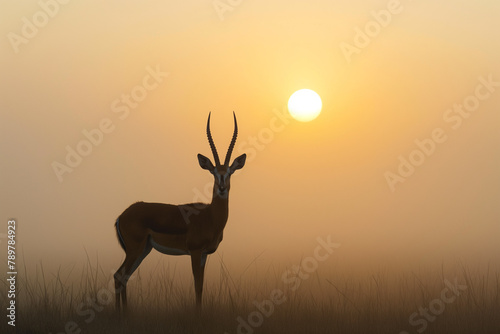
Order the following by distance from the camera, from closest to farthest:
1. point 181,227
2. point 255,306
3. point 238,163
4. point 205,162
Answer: point 255,306, point 205,162, point 181,227, point 238,163

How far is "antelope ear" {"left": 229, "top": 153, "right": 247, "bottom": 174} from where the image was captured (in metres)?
10.3

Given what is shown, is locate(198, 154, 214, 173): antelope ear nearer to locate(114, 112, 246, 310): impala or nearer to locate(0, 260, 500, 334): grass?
locate(114, 112, 246, 310): impala

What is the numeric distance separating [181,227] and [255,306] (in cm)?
184

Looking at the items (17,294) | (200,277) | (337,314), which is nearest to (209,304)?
(200,277)

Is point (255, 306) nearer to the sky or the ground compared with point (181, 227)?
nearer to the ground

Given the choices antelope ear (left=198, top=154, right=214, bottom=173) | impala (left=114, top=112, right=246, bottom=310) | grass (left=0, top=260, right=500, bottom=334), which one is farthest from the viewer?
antelope ear (left=198, top=154, right=214, bottom=173)

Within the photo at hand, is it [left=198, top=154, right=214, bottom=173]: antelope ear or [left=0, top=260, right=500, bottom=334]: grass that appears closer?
[left=0, top=260, right=500, bottom=334]: grass

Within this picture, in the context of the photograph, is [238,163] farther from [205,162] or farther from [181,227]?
[181,227]

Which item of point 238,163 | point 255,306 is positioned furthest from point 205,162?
point 255,306

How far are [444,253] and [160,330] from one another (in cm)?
737

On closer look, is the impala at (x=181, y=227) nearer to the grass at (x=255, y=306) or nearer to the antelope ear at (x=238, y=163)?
the antelope ear at (x=238, y=163)

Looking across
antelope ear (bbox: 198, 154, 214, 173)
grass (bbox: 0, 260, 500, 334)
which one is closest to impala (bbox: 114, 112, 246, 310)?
antelope ear (bbox: 198, 154, 214, 173)

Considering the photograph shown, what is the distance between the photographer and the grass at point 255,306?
28.8ft

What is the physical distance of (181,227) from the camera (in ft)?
34.2
